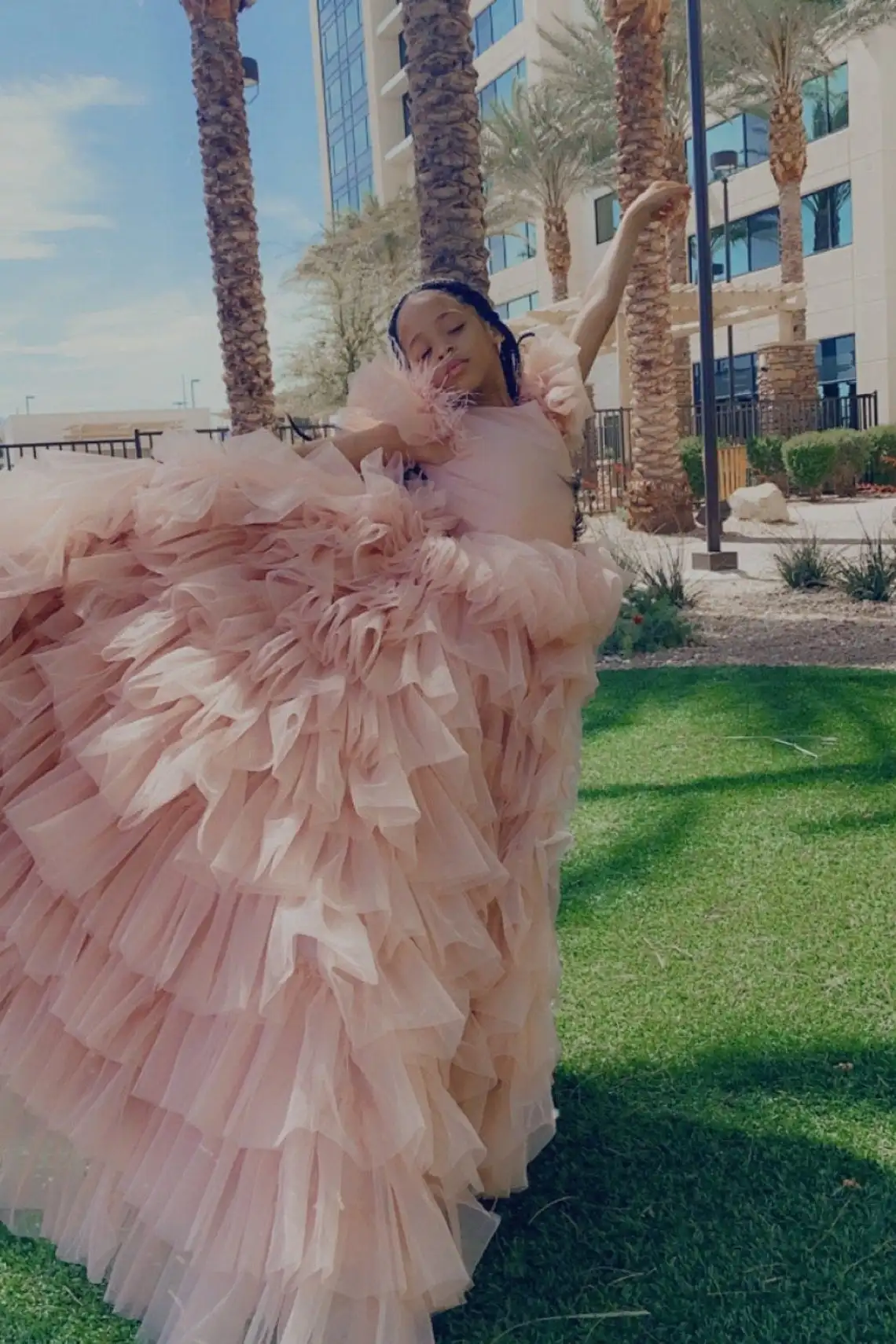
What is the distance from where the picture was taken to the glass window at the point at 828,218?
25.4 meters

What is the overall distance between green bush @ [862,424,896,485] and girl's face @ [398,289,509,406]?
18426 millimetres

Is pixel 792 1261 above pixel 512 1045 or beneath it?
beneath

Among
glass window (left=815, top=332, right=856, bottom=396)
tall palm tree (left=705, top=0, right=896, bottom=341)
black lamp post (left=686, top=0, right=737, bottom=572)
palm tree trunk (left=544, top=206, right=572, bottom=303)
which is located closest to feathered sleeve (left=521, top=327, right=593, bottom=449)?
black lamp post (left=686, top=0, right=737, bottom=572)

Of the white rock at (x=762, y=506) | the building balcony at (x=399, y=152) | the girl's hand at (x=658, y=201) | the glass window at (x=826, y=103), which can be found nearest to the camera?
the girl's hand at (x=658, y=201)

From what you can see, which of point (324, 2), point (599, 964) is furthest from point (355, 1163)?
point (324, 2)

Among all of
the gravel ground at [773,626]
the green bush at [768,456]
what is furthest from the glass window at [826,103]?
the gravel ground at [773,626]

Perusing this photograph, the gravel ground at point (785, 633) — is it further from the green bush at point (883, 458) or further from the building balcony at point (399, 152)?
the building balcony at point (399, 152)

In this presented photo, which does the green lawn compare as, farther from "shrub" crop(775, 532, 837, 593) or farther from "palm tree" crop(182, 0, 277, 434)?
"palm tree" crop(182, 0, 277, 434)

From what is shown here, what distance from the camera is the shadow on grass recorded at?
198cm

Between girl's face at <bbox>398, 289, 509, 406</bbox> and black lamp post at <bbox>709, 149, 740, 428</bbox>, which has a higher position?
black lamp post at <bbox>709, 149, 740, 428</bbox>

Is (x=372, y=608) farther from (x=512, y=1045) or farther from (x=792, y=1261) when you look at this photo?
(x=792, y=1261)

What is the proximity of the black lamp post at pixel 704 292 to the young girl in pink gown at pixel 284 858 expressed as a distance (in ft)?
29.1

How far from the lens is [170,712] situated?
188cm

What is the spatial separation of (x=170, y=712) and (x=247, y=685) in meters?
0.13
